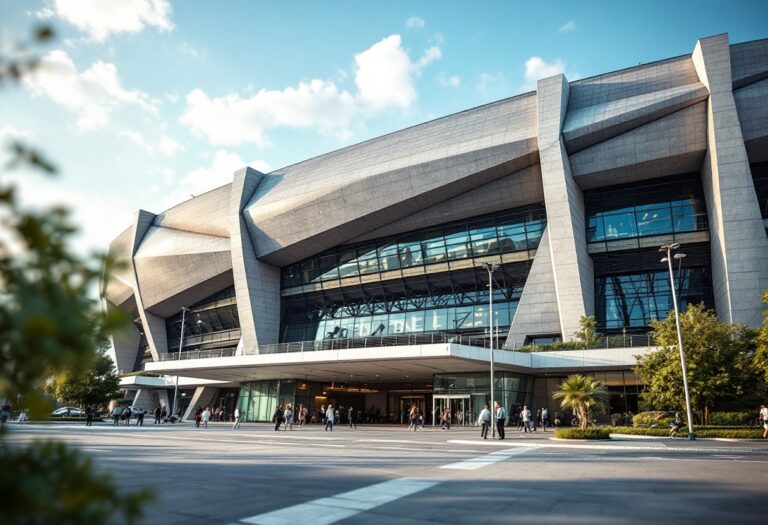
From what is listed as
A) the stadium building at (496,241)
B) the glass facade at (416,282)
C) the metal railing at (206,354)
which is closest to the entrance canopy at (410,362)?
the stadium building at (496,241)

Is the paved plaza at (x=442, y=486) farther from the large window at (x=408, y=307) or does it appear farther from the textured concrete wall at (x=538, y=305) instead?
the large window at (x=408, y=307)

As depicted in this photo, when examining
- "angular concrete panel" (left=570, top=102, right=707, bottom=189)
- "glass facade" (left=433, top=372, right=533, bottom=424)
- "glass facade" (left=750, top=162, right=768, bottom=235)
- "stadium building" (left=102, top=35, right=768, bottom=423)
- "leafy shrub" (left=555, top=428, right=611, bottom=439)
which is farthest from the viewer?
"glass facade" (left=750, top=162, right=768, bottom=235)

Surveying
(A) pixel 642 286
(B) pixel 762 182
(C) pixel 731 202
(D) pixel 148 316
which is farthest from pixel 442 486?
(D) pixel 148 316

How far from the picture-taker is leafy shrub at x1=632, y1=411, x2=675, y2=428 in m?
31.3

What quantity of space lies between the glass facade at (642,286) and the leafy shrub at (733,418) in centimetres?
1273

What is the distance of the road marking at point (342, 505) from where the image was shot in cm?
748

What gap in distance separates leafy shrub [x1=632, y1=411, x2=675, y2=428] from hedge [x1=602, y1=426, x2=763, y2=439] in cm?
232

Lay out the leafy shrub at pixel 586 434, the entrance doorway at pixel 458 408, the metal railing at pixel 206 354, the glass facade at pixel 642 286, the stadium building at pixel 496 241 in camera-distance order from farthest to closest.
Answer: the metal railing at pixel 206 354 → the glass facade at pixel 642 286 → the entrance doorway at pixel 458 408 → the stadium building at pixel 496 241 → the leafy shrub at pixel 586 434

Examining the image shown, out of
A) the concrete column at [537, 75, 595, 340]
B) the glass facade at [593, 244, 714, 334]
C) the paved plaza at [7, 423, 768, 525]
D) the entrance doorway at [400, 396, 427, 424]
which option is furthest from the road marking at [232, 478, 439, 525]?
the entrance doorway at [400, 396, 427, 424]

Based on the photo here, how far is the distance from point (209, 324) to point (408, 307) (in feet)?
90.6

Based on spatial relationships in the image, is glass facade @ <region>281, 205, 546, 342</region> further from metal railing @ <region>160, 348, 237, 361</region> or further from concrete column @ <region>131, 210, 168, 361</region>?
concrete column @ <region>131, 210, 168, 361</region>

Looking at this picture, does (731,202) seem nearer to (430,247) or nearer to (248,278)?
(430,247)

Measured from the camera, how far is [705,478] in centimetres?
1164

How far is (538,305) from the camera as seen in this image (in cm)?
4341
